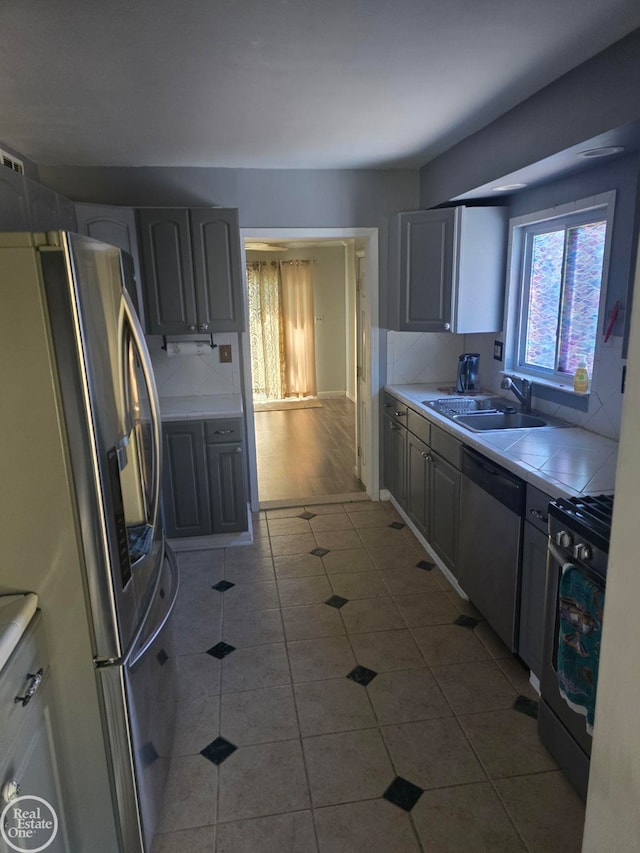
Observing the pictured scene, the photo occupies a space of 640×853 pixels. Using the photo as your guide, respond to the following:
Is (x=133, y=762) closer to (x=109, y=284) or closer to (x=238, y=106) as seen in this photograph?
(x=109, y=284)

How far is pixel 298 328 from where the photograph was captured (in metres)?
7.91

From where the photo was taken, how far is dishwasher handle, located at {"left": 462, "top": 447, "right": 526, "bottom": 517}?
2.26m

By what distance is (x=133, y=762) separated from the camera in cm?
155

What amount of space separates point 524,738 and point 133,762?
55.4 inches

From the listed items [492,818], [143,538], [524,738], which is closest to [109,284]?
[143,538]

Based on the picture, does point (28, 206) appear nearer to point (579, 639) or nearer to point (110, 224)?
point (110, 224)

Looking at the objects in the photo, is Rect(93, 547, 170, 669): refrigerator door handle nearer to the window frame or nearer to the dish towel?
the dish towel

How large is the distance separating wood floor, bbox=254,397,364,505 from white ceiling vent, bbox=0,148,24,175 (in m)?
2.72

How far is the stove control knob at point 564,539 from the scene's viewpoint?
68.2 inches

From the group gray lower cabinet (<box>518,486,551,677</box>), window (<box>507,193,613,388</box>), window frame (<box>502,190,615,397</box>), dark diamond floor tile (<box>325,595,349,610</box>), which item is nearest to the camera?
gray lower cabinet (<box>518,486,551,677</box>)

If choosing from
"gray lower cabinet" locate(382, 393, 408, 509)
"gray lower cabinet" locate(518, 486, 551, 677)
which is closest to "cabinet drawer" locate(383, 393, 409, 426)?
"gray lower cabinet" locate(382, 393, 408, 509)

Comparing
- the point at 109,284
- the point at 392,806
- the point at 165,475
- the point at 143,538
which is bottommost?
the point at 392,806

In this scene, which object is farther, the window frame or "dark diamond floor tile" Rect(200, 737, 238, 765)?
the window frame

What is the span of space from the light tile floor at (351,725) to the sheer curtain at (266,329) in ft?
16.1
